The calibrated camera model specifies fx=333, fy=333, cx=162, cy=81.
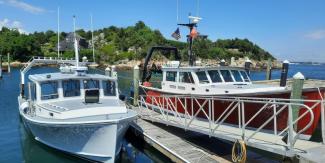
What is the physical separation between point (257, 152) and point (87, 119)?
7372mm

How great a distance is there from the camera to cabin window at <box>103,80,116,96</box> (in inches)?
601

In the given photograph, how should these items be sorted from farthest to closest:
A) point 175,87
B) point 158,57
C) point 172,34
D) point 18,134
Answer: point 158,57
point 172,34
point 18,134
point 175,87

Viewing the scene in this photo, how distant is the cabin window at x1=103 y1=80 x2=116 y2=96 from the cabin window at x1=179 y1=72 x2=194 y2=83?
11.9 ft

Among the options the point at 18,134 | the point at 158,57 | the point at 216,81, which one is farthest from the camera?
the point at 158,57

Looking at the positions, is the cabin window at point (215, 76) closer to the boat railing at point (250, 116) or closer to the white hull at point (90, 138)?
the boat railing at point (250, 116)

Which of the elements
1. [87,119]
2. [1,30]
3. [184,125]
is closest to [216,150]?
[184,125]

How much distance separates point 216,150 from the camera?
546 inches

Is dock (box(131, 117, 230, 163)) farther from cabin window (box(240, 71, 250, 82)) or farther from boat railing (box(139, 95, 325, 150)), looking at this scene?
cabin window (box(240, 71, 250, 82))

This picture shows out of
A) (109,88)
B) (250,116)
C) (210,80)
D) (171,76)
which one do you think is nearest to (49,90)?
(109,88)

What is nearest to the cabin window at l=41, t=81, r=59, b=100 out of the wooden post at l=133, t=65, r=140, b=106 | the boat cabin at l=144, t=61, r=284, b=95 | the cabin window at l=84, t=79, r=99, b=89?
the cabin window at l=84, t=79, r=99, b=89

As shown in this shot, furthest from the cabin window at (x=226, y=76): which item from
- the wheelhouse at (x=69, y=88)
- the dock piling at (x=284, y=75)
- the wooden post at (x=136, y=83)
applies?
the wooden post at (x=136, y=83)

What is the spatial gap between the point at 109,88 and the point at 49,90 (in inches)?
103

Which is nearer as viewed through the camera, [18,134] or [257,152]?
[257,152]

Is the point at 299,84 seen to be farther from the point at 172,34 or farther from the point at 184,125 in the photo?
the point at 172,34
